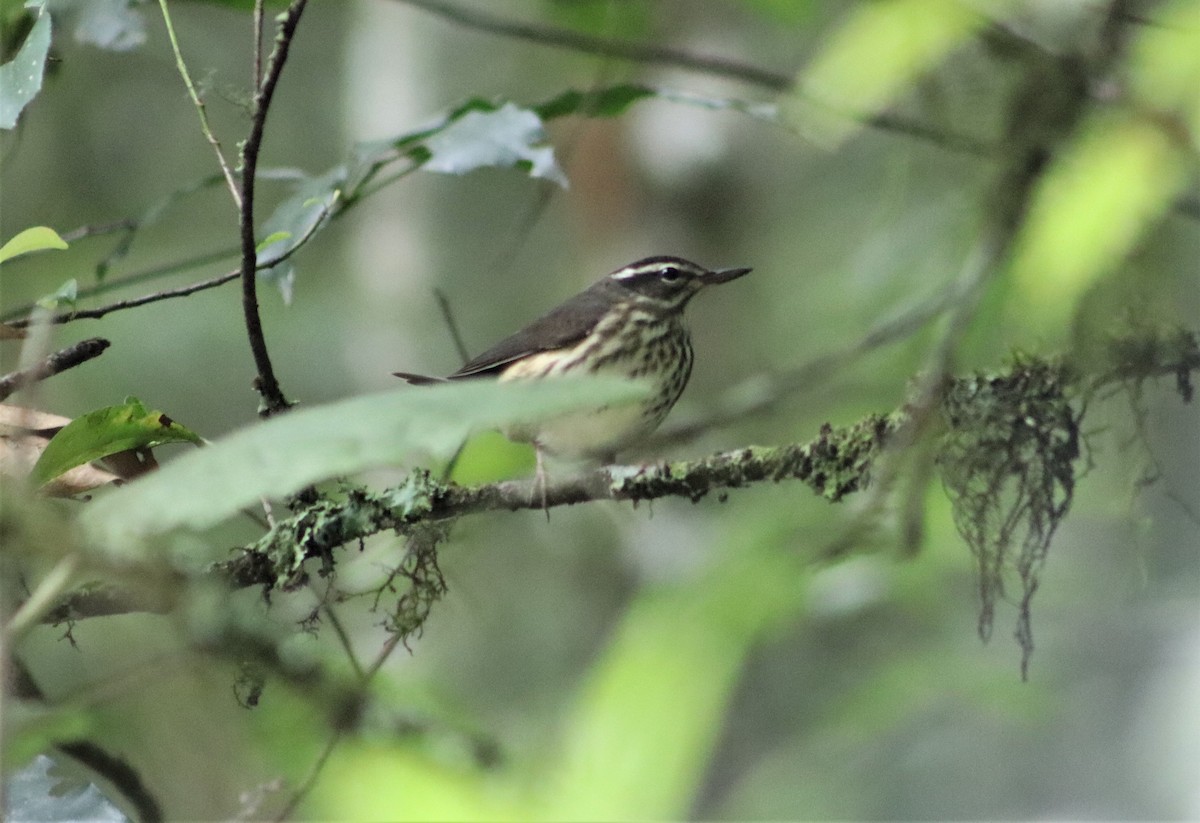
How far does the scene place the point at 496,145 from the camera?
2260mm

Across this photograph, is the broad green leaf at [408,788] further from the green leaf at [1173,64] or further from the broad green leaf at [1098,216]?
the green leaf at [1173,64]

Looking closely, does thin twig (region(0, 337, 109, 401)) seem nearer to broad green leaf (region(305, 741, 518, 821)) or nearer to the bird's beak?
broad green leaf (region(305, 741, 518, 821))

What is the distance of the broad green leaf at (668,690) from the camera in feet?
6.87

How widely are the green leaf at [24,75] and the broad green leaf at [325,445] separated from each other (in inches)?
43.3

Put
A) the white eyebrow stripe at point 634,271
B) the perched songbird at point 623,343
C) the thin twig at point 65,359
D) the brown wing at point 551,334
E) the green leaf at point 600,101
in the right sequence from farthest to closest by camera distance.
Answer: the white eyebrow stripe at point 634,271
the brown wing at point 551,334
the perched songbird at point 623,343
the green leaf at point 600,101
the thin twig at point 65,359

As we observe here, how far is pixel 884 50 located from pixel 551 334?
1589 mm

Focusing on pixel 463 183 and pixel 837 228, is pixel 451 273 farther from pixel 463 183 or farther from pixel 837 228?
pixel 837 228

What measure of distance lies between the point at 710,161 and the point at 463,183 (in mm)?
3335

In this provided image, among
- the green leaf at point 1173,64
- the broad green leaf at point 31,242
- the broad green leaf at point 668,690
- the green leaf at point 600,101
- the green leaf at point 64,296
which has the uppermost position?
the green leaf at point 1173,64

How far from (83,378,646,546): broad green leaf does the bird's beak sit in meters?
2.61

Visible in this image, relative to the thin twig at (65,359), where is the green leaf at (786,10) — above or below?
above

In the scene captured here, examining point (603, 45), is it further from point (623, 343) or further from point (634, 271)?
point (634, 271)

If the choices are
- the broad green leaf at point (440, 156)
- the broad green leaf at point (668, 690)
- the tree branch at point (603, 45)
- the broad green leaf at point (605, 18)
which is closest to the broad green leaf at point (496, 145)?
the broad green leaf at point (440, 156)

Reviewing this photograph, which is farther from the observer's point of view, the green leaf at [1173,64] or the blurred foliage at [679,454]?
the green leaf at [1173,64]
